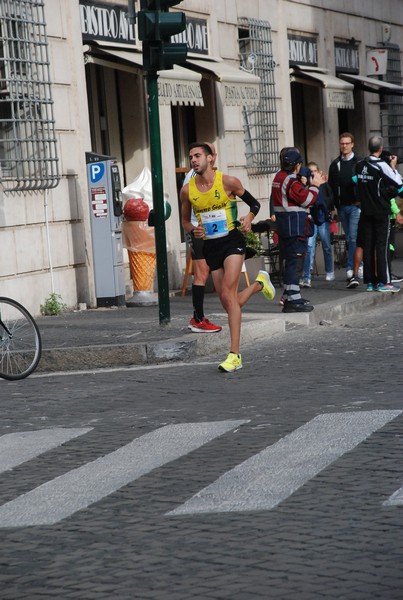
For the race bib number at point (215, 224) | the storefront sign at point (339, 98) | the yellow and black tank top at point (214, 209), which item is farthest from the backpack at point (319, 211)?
the race bib number at point (215, 224)

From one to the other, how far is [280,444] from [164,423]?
1.19m

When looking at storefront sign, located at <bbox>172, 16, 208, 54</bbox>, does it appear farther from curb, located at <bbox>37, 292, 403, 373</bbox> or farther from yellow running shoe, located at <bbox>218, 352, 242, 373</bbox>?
yellow running shoe, located at <bbox>218, 352, 242, 373</bbox>

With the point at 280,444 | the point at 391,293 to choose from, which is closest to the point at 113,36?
the point at 391,293

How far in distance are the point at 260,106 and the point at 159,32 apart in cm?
974

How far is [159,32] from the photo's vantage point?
12695 millimetres

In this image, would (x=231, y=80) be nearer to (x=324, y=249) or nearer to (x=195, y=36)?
(x=195, y=36)

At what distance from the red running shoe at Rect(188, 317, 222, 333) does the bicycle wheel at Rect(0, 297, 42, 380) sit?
1.86m

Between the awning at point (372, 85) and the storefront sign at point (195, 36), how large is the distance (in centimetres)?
564

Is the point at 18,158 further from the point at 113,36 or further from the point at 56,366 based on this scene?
→ the point at 56,366

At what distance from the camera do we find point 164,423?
868cm

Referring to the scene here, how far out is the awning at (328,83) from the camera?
938 inches

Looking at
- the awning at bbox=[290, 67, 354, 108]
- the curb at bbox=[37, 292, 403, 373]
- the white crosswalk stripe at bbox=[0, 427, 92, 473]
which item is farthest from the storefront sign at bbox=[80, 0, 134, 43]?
the white crosswalk stripe at bbox=[0, 427, 92, 473]

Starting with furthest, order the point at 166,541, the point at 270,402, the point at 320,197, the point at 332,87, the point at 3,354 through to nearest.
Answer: the point at 332,87 < the point at 320,197 < the point at 3,354 < the point at 270,402 < the point at 166,541

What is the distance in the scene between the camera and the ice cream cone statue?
1677 cm
